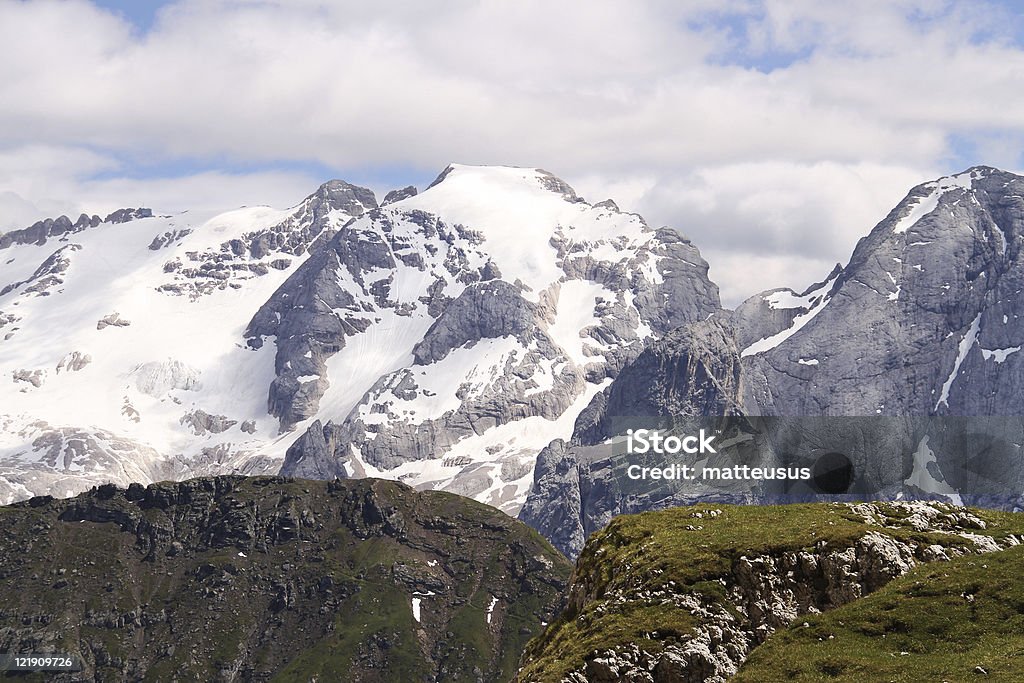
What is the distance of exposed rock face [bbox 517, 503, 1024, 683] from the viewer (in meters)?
82.1

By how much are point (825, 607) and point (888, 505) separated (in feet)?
40.4

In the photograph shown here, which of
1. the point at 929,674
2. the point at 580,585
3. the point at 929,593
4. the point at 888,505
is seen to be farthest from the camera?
the point at 580,585

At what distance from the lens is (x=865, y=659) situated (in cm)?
7294

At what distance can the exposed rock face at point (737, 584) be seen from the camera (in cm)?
8212

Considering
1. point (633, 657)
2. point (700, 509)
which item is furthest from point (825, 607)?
point (700, 509)

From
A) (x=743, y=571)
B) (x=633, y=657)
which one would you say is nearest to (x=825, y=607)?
(x=743, y=571)

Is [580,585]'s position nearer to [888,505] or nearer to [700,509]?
[700,509]

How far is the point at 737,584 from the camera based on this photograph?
84188 millimetres

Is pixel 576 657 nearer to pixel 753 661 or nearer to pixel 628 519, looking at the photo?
pixel 753 661

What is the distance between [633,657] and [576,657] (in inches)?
160

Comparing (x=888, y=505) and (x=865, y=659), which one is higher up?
(x=888, y=505)

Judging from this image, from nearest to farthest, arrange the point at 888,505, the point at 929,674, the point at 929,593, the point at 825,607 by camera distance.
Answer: the point at 929,674
the point at 929,593
the point at 825,607
the point at 888,505

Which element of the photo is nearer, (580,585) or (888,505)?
(888,505)

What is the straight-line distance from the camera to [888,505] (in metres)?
92.0
